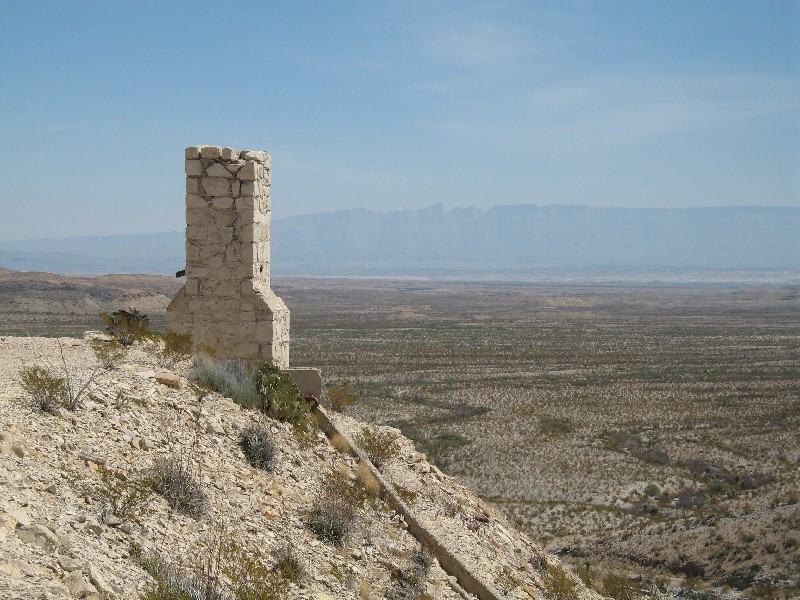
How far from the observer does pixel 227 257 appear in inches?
453

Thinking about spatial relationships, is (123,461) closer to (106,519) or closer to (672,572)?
(106,519)

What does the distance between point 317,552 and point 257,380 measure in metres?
3.17

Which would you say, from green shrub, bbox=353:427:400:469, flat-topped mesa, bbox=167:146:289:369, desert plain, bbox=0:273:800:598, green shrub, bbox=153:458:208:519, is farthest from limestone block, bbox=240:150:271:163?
desert plain, bbox=0:273:800:598

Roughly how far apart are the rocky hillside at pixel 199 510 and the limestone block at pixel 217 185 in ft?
7.75

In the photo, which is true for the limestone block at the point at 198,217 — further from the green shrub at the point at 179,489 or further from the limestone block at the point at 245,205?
the green shrub at the point at 179,489

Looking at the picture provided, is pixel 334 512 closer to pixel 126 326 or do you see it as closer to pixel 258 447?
pixel 258 447

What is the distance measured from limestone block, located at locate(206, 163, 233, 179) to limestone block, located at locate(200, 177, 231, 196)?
55mm

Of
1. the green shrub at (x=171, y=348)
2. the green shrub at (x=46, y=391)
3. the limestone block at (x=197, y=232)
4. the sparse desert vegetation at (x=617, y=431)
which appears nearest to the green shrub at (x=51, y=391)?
the green shrub at (x=46, y=391)

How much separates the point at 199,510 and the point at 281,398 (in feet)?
10.3

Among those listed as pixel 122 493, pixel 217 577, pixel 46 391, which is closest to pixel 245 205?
pixel 46 391

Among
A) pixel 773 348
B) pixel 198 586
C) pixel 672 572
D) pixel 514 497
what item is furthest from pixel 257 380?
pixel 773 348

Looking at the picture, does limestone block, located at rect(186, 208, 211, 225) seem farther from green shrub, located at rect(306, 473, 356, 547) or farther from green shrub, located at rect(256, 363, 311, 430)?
green shrub, located at rect(306, 473, 356, 547)

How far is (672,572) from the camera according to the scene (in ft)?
52.6

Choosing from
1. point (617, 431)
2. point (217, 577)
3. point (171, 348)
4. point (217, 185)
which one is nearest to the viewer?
point (217, 577)
